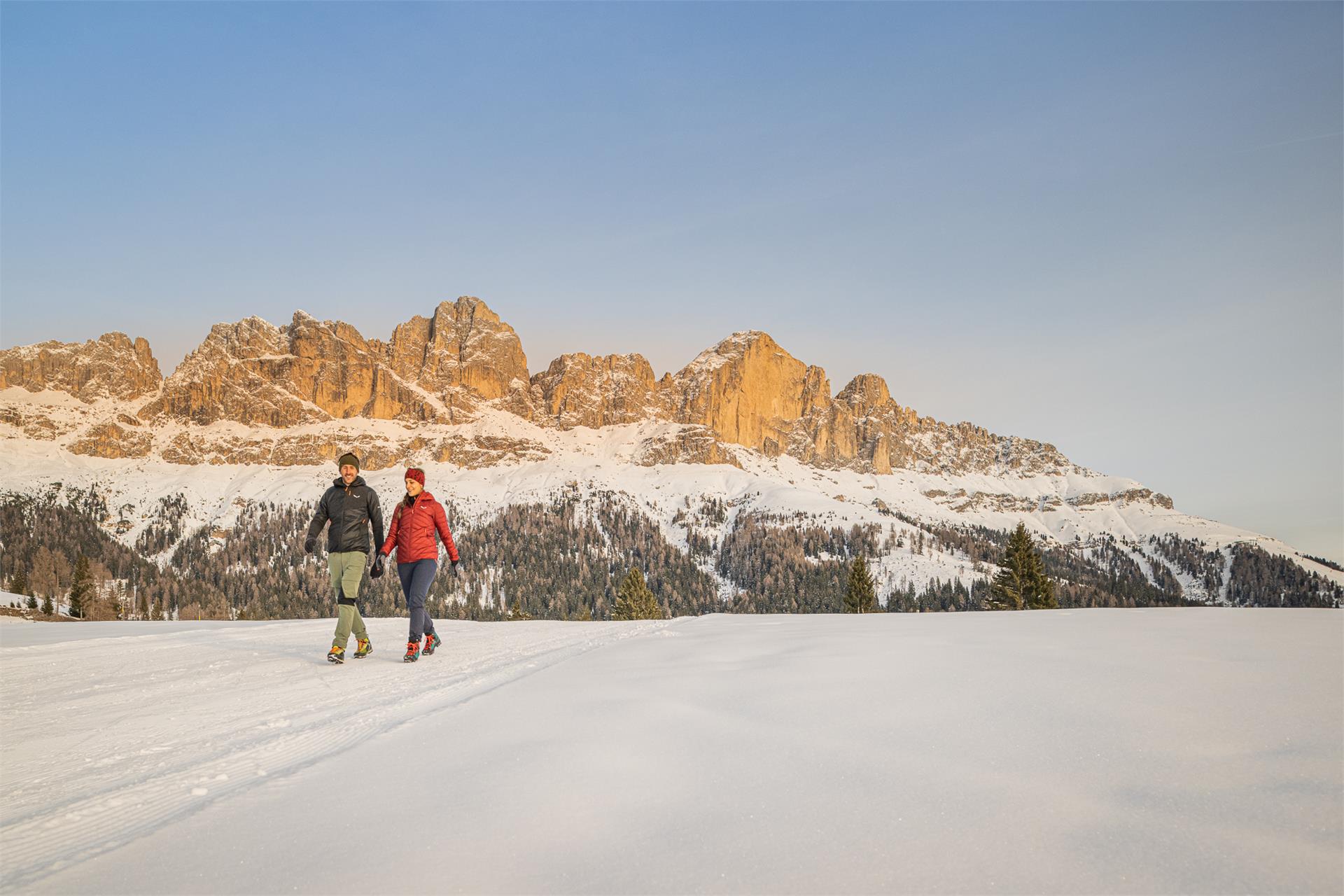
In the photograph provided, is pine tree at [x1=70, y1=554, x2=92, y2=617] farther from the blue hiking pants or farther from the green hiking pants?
the blue hiking pants

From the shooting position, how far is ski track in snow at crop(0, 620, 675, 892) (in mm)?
2848

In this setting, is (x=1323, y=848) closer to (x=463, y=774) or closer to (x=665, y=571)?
(x=463, y=774)

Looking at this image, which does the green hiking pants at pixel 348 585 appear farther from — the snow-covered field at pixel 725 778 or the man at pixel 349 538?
the snow-covered field at pixel 725 778

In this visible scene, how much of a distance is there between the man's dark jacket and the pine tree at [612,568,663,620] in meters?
39.0

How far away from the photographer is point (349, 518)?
26.4 ft

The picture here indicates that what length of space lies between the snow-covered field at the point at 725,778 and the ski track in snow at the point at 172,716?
0.03 metres

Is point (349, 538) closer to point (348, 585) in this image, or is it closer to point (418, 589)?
point (348, 585)

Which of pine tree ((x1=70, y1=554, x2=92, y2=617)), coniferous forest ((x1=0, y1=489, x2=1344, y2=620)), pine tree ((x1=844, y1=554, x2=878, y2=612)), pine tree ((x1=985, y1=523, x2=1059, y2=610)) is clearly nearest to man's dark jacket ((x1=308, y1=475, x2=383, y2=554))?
pine tree ((x1=844, y1=554, x2=878, y2=612))

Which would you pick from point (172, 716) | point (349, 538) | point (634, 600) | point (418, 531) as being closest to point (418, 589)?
point (418, 531)

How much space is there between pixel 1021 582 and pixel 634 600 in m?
24.6

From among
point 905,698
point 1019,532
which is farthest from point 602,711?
A: point 1019,532

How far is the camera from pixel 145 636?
970 centimetres

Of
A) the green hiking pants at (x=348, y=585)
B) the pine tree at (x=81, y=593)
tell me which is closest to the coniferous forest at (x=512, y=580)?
the pine tree at (x=81, y=593)

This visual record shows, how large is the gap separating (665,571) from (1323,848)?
188290mm
